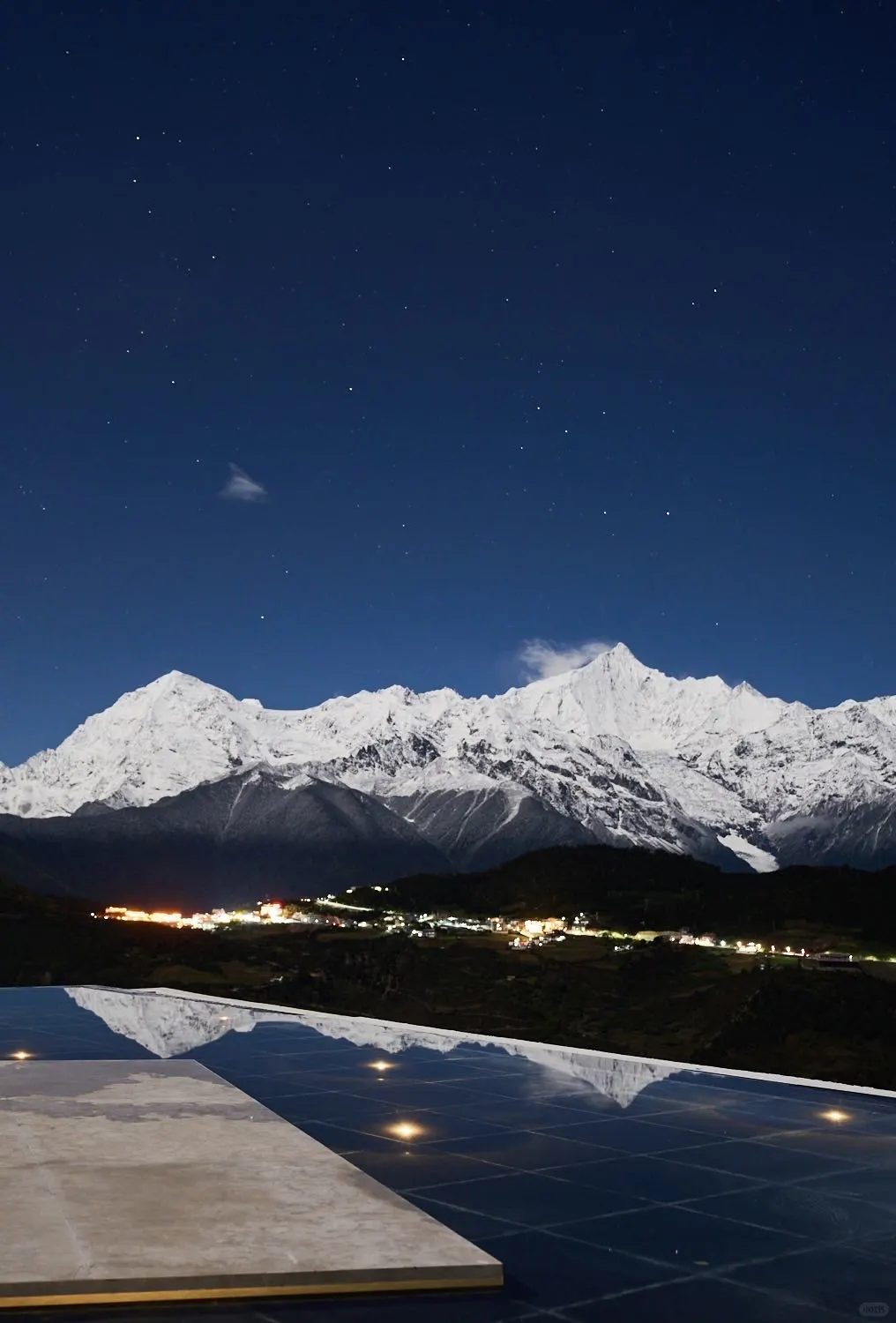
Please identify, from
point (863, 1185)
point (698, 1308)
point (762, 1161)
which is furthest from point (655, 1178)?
point (698, 1308)

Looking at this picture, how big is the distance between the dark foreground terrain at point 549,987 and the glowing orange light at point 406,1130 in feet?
227

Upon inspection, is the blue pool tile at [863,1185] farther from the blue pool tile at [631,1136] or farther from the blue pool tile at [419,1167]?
the blue pool tile at [419,1167]

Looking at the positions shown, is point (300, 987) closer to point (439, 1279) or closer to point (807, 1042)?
point (807, 1042)

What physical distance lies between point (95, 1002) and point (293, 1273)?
18196 mm

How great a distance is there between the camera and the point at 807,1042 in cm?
12719

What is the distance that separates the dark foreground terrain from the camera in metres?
106

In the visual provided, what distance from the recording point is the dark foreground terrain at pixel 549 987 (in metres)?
106

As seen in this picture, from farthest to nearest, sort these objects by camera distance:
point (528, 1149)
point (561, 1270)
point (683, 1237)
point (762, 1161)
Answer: point (528, 1149), point (762, 1161), point (683, 1237), point (561, 1270)

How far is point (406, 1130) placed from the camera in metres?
10.5

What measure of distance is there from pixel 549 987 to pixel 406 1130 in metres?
154

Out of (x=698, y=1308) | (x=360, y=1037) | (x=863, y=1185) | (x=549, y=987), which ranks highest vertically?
(x=360, y=1037)

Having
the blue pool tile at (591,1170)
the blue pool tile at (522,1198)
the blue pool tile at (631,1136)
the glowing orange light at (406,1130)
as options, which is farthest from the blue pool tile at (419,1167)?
the blue pool tile at (631,1136)

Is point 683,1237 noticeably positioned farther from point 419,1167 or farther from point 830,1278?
point 419,1167

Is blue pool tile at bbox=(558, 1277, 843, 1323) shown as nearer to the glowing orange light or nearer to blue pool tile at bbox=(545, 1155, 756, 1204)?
blue pool tile at bbox=(545, 1155, 756, 1204)
